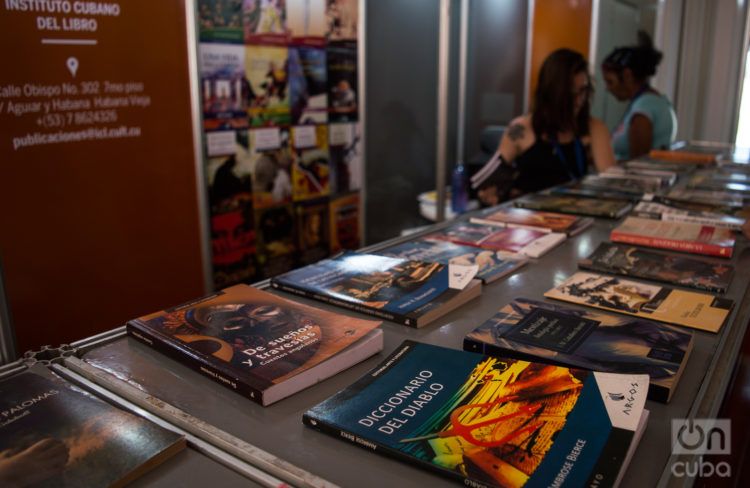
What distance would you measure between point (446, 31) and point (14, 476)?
3.71m

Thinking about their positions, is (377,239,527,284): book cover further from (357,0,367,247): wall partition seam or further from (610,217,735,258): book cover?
(357,0,367,247): wall partition seam

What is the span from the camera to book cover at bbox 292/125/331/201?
11.0ft

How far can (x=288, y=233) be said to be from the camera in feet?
11.1

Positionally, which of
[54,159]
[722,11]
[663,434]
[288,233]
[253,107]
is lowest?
[288,233]

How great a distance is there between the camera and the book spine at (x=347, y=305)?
1.18 meters

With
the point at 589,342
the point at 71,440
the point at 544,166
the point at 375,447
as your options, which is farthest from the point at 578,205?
the point at 71,440

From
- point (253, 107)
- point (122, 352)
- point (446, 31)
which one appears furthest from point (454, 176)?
point (122, 352)

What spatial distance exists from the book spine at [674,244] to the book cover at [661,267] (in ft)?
0.14

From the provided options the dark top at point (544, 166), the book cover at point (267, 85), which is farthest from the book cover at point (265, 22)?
the dark top at point (544, 166)

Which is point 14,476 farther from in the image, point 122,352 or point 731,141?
point 731,141

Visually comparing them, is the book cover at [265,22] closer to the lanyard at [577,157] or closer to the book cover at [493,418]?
the lanyard at [577,157]

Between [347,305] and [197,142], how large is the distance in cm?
185

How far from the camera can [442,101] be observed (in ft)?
13.3

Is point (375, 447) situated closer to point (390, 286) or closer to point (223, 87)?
point (390, 286)
